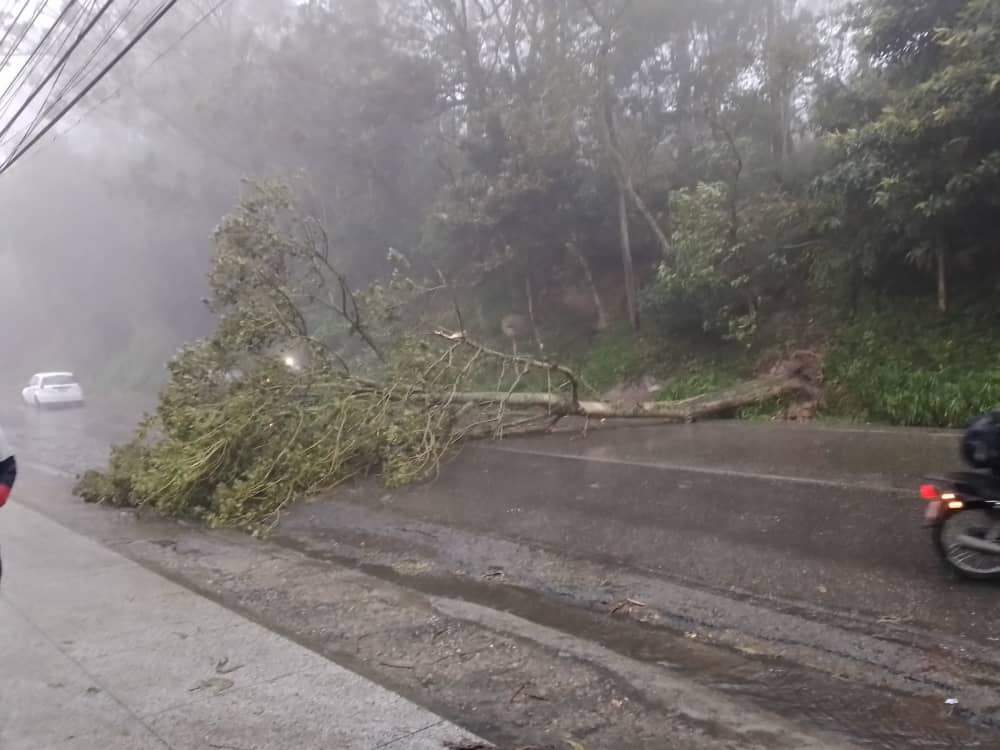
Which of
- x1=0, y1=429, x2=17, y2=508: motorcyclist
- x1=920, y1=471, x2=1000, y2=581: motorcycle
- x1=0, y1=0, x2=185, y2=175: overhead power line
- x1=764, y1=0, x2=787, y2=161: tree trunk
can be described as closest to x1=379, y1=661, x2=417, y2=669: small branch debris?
x1=0, y1=429, x2=17, y2=508: motorcyclist

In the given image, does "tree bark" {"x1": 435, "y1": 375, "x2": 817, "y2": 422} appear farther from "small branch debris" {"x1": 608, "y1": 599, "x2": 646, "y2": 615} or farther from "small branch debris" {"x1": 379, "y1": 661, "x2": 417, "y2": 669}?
"small branch debris" {"x1": 379, "y1": 661, "x2": 417, "y2": 669}

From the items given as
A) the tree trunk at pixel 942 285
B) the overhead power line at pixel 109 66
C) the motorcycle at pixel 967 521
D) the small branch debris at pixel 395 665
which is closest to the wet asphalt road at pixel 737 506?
the motorcycle at pixel 967 521

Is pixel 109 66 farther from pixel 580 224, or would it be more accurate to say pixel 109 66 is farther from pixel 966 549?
pixel 580 224

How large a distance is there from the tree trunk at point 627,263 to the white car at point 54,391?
20.0 meters

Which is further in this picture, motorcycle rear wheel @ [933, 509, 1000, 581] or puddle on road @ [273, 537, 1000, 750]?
motorcycle rear wheel @ [933, 509, 1000, 581]

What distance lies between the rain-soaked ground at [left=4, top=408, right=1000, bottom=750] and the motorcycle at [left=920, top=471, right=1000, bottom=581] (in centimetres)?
17

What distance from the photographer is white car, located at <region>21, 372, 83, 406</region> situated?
96.5ft

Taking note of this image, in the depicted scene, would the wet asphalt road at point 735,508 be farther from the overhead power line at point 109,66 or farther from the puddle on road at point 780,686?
the overhead power line at point 109,66

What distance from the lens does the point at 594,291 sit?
1925 cm

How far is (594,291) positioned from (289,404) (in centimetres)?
942

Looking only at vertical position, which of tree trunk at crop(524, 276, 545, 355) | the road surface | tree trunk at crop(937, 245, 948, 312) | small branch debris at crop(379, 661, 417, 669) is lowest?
small branch debris at crop(379, 661, 417, 669)

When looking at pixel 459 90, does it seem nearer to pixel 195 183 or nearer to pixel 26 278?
pixel 195 183

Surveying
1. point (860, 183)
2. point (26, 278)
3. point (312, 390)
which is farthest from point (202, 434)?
point (26, 278)

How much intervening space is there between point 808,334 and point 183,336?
28726 millimetres
